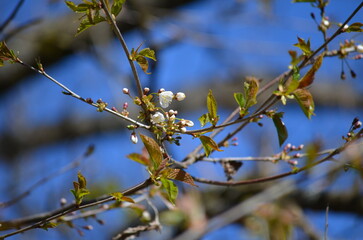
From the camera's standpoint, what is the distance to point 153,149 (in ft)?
1.97

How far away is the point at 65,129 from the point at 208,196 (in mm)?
1829

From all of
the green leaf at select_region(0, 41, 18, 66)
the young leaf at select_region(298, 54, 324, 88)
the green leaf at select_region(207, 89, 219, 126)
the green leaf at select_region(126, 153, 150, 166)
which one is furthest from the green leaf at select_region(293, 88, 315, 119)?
the green leaf at select_region(0, 41, 18, 66)

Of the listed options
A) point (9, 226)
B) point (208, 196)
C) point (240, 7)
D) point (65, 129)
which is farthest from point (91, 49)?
point (65, 129)

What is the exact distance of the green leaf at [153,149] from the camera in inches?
23.4

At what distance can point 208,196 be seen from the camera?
2.22m

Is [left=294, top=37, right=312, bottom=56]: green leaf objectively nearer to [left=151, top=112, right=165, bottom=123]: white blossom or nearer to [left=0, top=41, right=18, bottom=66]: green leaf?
[left=151, top=112, right=165, bottom=123]: white blossom

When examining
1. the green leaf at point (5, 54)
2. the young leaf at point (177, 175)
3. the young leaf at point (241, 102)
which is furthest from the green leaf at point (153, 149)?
the green leaf at point (5, 54)

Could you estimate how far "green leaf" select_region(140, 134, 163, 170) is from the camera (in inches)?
23.4

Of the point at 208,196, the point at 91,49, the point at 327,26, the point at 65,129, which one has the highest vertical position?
the point at 65,129

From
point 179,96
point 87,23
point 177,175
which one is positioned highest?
point 87,23

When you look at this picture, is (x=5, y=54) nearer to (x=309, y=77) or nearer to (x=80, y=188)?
(x=80, y=188)

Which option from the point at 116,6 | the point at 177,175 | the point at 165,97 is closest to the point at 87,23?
the point at 116,6

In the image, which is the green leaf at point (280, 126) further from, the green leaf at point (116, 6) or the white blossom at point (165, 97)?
the green leaf at point (116, 6)

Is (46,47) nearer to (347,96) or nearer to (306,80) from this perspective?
(306,80)
